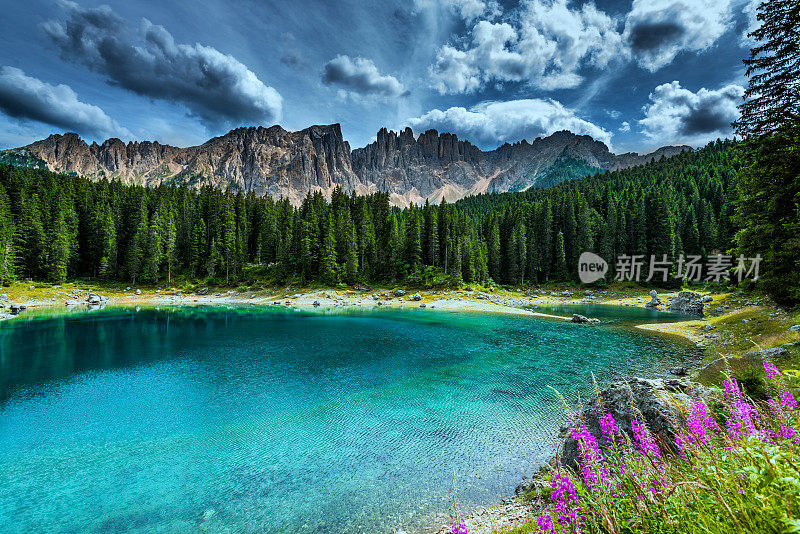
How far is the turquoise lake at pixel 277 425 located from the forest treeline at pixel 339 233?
50652 millimetres

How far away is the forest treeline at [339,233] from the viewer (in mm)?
78625

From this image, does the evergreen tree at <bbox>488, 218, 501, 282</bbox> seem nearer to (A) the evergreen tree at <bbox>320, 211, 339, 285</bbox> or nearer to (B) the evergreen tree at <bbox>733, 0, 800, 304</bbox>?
(A) the evergreen tree at <bbox>320, 211, 339, 285</bbox>

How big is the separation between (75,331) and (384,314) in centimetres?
3847

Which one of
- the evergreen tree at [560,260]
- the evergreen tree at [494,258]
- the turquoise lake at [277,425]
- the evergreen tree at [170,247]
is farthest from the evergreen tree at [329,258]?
the evergreen tree at [560,260]

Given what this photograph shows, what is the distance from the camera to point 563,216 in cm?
9538

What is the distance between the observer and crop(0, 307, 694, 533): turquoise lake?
9852mm

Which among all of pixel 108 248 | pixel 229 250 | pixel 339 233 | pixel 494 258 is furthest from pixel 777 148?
pixel 108 248

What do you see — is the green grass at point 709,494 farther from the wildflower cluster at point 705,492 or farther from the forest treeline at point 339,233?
the forest treeline at point 339,233

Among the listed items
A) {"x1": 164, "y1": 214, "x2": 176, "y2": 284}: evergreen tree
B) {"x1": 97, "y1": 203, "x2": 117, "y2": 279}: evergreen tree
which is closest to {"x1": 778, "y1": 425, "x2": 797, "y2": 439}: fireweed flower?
{"x1": 164, "y1": 214, "x2": 176, "y2": 284}: evergreen tree

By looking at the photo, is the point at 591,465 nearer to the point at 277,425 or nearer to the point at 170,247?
the point at 277,425

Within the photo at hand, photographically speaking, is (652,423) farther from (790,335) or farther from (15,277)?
(15,277)

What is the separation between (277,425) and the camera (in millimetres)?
15109

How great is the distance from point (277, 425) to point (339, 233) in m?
72.0

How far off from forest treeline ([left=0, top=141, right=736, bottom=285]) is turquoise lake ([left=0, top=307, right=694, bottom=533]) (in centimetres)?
5065
